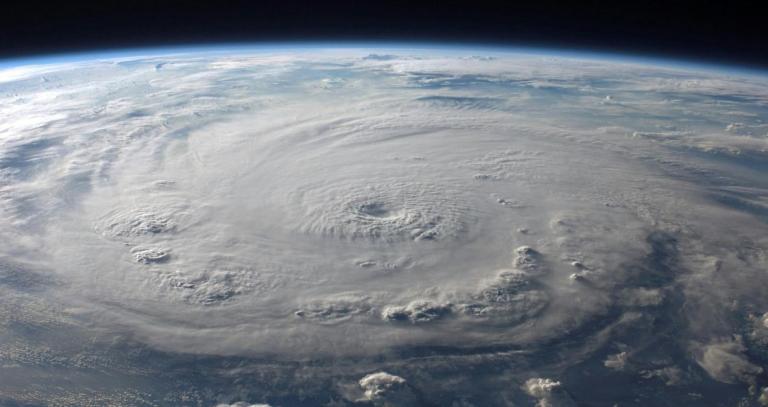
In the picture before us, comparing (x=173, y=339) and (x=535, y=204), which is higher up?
(x=535, y=204)

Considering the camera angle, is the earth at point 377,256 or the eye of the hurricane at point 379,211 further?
the eye of the hurricane at point 379,211

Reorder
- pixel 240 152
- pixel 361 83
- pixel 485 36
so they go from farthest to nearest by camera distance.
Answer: pixel 361 83
pixel 240 152
pixel 485 36

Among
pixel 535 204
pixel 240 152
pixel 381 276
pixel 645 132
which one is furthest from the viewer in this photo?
pixel 645 132

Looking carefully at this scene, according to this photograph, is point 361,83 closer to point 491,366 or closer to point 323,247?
point 323,247

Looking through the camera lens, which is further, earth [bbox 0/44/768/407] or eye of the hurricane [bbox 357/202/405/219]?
eye of the hurricane [bbox 357/202/405/219]

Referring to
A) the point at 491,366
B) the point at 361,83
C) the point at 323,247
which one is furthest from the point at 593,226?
the point at 361,83

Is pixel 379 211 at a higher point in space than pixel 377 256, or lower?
higher

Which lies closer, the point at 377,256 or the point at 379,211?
the point at 377,256

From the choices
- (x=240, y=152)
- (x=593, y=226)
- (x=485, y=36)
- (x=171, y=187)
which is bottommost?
(x=593, y=226)
